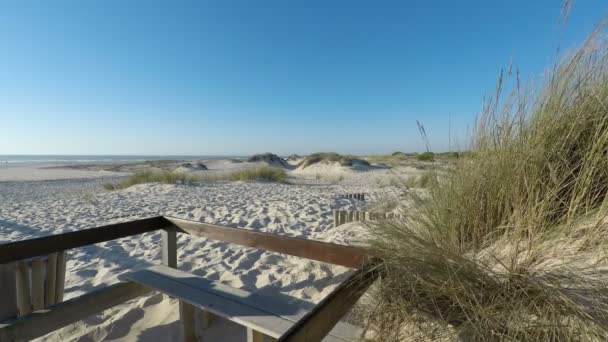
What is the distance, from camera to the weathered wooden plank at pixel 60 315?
164 cm

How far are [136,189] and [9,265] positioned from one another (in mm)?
9196

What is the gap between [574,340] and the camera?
1.00 metres

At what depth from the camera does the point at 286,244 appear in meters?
1.82

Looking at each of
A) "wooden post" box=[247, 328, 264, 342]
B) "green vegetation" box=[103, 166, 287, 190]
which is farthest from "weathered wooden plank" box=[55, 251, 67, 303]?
"green vegetation" box=[103, 166, 287, 190]

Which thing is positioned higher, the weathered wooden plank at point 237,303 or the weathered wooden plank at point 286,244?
the weathered wooden plank at point 286,244

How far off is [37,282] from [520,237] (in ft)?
9.76

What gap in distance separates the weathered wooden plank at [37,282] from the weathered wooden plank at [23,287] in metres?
0.03

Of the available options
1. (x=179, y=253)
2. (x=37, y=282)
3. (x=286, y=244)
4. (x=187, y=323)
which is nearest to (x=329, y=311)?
(x=286, y=244)

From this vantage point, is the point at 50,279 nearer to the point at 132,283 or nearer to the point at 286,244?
the point at 132,283

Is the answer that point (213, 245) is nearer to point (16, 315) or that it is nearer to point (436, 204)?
point (16, 315)

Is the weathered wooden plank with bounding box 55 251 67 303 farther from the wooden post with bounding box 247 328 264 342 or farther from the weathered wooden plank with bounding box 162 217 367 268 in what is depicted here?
the wooden post with bounding box 247 328 264 342

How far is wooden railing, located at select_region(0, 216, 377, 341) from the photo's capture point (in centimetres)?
112

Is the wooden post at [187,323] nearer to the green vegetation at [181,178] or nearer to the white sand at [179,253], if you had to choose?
the white sand at [179,253]

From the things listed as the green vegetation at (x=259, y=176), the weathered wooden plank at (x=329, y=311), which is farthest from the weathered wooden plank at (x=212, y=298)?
the green vegetation at (x=259, y=176)
